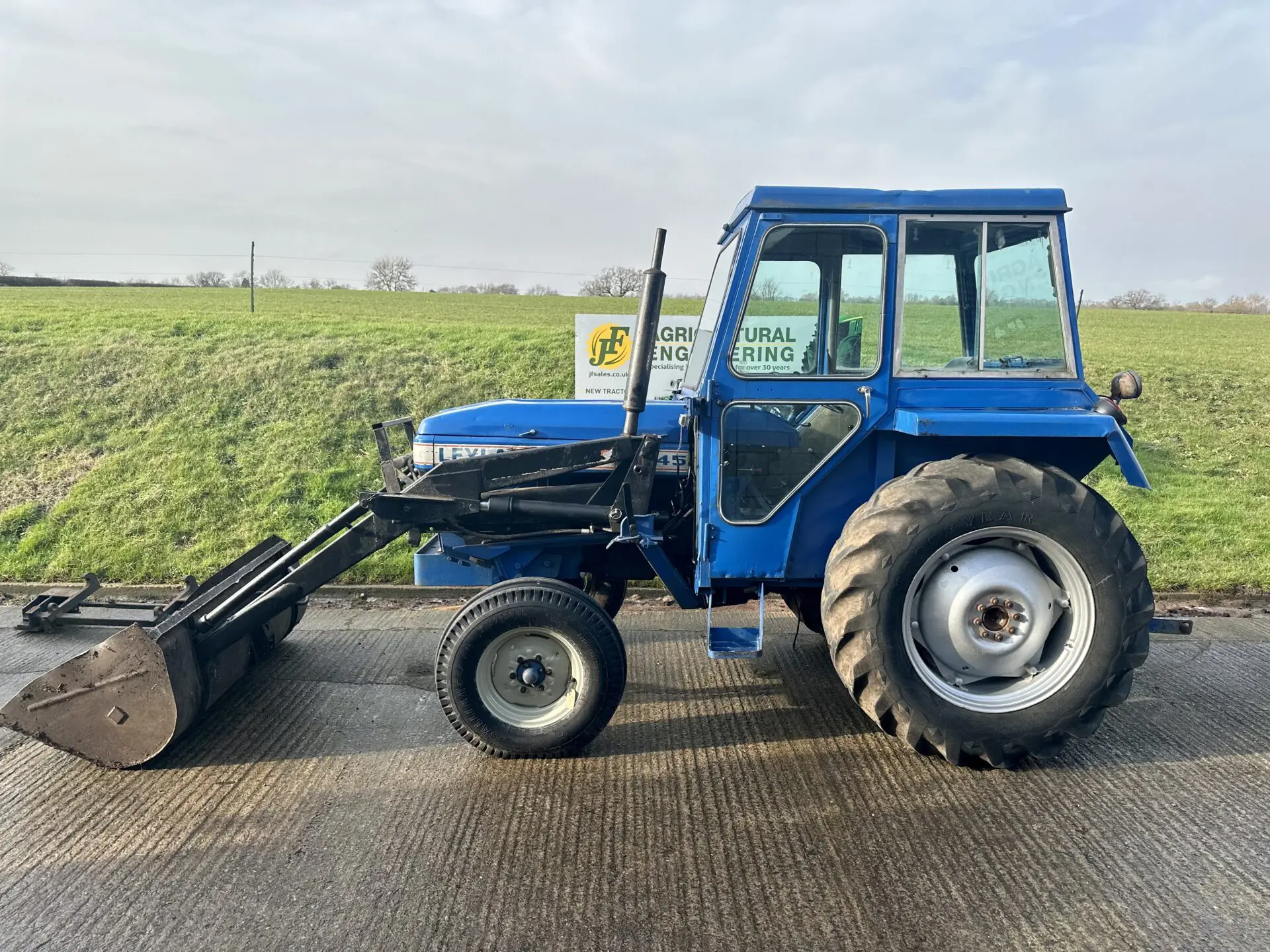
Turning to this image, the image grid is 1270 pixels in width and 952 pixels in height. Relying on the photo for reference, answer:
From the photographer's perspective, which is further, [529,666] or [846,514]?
[846,514]

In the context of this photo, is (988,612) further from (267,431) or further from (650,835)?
(267,431)

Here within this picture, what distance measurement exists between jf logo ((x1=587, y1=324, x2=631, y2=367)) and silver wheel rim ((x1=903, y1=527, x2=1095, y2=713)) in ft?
16.9

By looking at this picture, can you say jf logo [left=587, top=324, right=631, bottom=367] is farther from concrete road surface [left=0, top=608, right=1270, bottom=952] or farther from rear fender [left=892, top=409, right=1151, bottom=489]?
rear fender [left=892, top=409, right=1151, bottom=489]

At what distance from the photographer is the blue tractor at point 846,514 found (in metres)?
3.26

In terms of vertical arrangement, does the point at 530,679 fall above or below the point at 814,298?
below

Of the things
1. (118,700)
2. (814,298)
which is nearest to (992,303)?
(814,298)

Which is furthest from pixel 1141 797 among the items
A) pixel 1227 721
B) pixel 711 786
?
pixel 711 786

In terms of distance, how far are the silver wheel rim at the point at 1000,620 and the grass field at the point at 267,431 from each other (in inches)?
126

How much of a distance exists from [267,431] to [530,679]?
19.6 ft

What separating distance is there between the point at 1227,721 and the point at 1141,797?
102cm

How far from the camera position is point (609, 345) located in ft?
26.7

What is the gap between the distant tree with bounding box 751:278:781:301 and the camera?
11.6ft

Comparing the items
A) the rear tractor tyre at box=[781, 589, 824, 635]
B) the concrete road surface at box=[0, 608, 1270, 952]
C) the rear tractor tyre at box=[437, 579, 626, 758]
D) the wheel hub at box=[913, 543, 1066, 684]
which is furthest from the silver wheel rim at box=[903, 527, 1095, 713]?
the rear tractor tyre at box=[437, 579, 626, 758]

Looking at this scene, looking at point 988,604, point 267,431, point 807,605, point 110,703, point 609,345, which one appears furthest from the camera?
point 267,431
